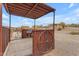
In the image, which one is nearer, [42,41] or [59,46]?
[59,46]

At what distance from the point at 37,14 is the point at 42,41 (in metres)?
0.78

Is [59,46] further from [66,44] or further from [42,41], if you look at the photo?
[42,41]

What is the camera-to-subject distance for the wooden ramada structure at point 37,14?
5.37m

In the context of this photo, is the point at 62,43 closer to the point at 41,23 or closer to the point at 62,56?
the point at 62,56

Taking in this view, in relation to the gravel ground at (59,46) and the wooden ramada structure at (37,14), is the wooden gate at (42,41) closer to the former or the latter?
the wooden ramada structure at (37,14)

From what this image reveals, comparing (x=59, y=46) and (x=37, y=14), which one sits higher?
(x=37, y=14)

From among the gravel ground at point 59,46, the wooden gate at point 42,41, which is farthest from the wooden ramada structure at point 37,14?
the gravel ground at point 59,46

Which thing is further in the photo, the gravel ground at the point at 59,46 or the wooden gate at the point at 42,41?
the wooden gate at the point at 42,41

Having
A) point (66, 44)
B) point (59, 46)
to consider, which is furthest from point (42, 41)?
point (66, 44)

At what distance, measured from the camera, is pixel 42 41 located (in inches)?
230

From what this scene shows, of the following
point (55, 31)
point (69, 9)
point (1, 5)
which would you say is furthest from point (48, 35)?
point (1, 5)

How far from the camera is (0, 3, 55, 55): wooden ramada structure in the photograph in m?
5.37

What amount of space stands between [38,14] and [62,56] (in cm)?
125

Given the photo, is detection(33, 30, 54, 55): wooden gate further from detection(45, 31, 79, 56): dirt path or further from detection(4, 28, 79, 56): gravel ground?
detection(45, 31, 79, 56): dirt path
